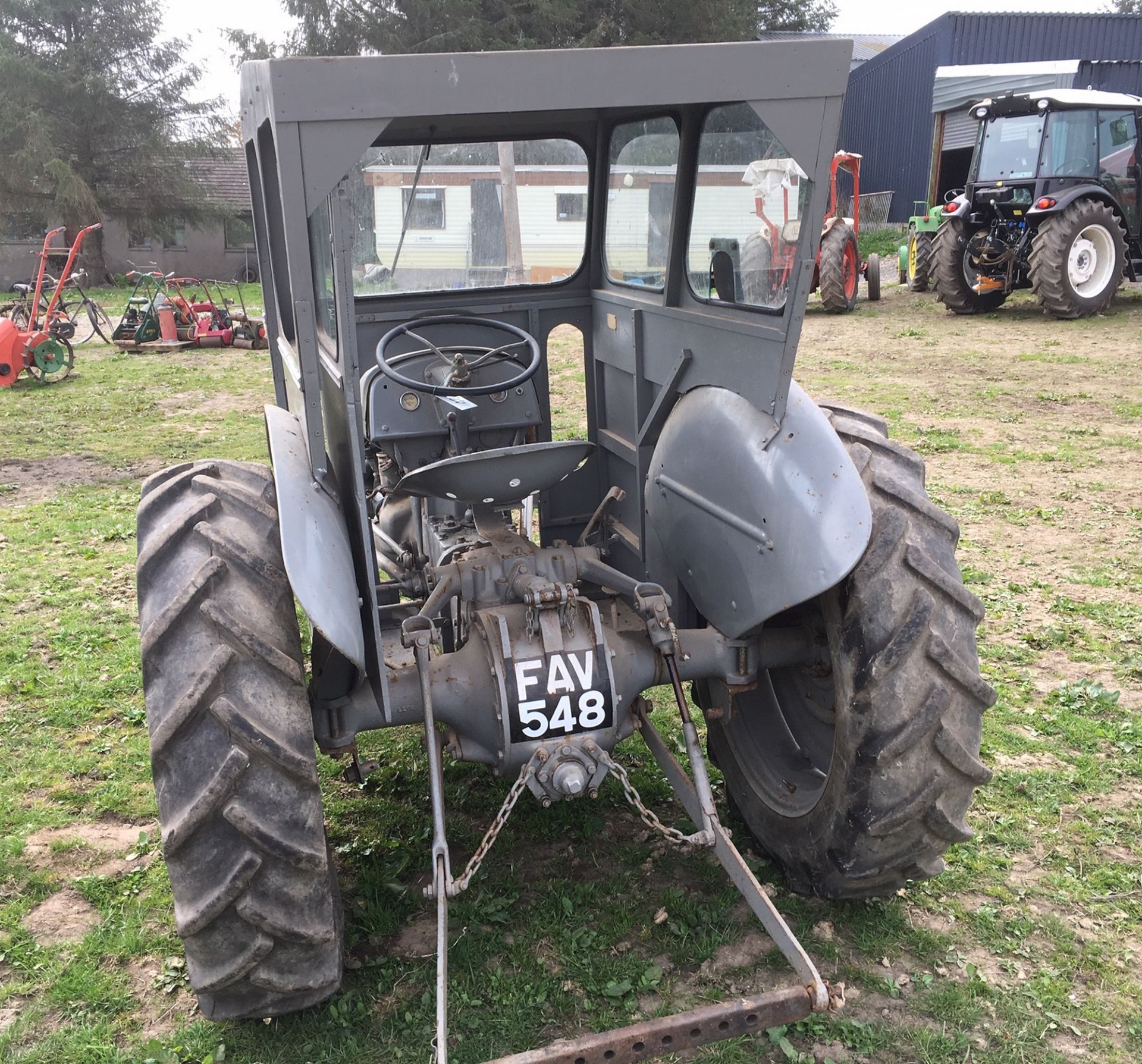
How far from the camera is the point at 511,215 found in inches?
159

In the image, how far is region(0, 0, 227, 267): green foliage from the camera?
82.2ft

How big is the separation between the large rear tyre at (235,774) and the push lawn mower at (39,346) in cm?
1110

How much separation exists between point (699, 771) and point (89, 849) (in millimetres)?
2170

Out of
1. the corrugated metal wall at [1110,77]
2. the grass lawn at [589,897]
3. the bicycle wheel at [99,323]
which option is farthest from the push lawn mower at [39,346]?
the corrugated metal wall at [1110,77]

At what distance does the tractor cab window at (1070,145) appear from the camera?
13.5 metres

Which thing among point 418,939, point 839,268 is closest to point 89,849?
point 418,939

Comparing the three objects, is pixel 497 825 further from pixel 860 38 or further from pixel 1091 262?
pixel 860 38

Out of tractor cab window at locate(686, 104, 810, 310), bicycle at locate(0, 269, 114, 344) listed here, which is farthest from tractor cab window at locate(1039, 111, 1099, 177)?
bicycle at locate(0, 269, 114, 344)

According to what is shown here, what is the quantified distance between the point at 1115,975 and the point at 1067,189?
13.0m

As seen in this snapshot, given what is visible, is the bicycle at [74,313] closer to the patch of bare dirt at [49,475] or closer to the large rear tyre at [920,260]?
the patch of bare dirt at [49,475]

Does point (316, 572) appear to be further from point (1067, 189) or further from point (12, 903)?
point (1067, 189)

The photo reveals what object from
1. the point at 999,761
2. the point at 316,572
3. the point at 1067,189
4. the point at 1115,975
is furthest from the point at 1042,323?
the point at 316,572

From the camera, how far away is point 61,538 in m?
6.59

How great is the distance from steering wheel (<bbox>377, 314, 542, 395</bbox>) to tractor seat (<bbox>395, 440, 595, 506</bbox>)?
1.77 ft
